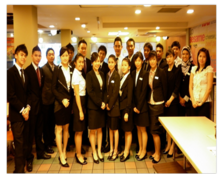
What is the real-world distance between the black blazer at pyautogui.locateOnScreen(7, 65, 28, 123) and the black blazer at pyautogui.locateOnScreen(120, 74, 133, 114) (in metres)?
1.42

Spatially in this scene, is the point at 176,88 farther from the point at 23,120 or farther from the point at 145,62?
the point at 23,120

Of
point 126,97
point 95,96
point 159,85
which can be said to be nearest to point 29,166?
point 95,96

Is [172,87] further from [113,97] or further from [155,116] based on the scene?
[113,97]

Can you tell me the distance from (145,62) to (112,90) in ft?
2.95

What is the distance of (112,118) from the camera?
11.3 feet

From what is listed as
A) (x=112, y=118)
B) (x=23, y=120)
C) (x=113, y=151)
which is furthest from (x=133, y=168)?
(x=23, y=120)

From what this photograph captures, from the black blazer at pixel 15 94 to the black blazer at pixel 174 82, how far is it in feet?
7.38

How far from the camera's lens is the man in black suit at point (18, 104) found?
279cm

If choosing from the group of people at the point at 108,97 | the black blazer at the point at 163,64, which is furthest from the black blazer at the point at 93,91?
the black blazer at the point at 163,64

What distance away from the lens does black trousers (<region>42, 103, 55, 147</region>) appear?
11.8ft

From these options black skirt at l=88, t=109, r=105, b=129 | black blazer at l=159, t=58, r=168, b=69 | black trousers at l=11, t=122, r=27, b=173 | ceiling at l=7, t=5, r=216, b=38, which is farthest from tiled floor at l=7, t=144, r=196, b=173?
ceiling at l=7, t=5, r=216, b=38

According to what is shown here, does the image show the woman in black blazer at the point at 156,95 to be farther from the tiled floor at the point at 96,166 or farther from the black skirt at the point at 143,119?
the tiled floor at the point at 96,166

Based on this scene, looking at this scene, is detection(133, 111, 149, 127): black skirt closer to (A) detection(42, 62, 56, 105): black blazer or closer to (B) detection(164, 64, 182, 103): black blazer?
(B) detection(164, 64, 182, 103): black blazer
